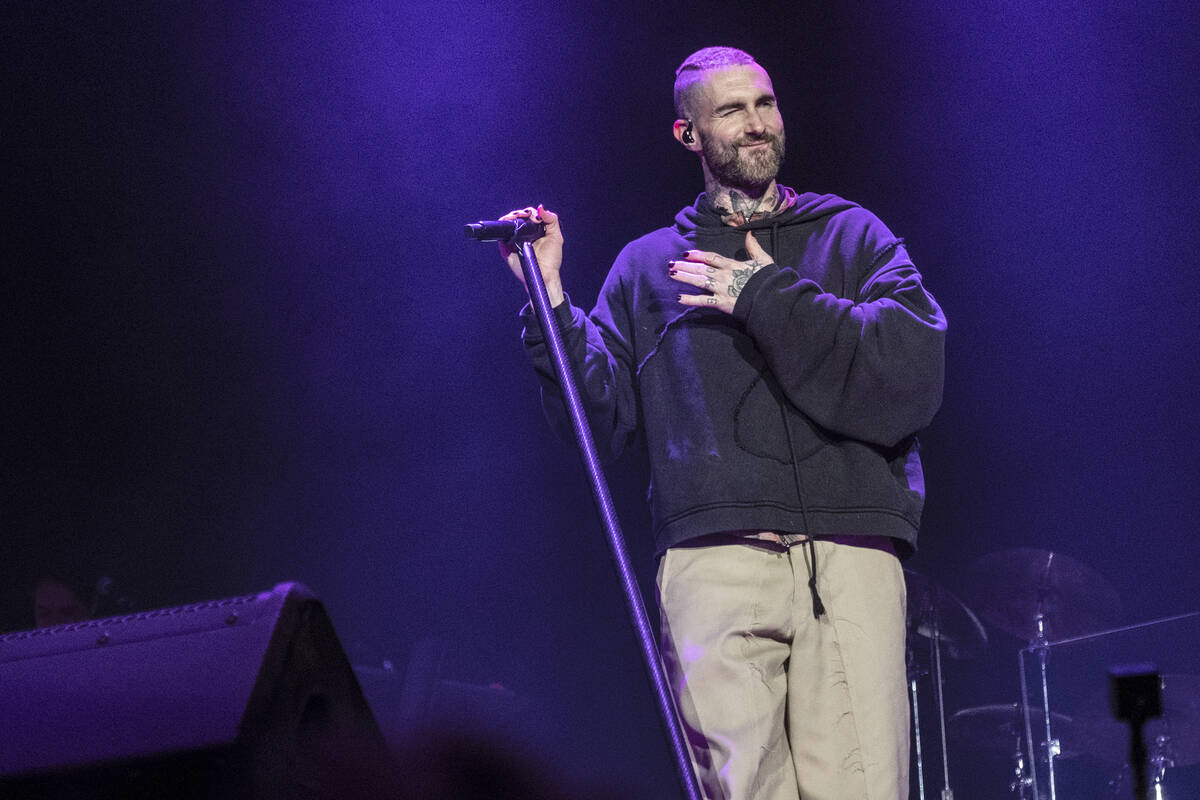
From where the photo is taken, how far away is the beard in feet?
7.63

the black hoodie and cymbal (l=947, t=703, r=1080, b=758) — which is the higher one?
the black hoodie

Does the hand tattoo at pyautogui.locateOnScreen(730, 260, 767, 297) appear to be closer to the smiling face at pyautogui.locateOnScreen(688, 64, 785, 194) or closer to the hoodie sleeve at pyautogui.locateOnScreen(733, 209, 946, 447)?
the hoodie sleeve at pyautogui.locateOnScreen(733, 209, 946, 447)

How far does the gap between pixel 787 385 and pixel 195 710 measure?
1.23 metres

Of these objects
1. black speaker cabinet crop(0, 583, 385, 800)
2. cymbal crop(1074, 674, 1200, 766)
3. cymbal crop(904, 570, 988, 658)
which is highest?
black speaker cabinet crop(0, 583, 385, 800)

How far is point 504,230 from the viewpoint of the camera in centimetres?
206

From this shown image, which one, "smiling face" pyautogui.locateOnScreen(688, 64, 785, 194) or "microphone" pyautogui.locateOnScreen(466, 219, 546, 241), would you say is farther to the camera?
"smiling face" pyautogui.locateOnScreen(688, 64, 785, 194)

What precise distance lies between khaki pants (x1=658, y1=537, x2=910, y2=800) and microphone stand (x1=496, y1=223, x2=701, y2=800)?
0.80ft

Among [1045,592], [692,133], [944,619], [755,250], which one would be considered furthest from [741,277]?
[1045,592]

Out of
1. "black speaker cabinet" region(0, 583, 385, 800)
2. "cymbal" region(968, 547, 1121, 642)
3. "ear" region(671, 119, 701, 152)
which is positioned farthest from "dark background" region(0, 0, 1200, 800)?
"black speaker cabinet" region(0, 583, 385, 800)

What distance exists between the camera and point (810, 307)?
2047 millimetres

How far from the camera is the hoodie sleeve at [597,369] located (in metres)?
2.24

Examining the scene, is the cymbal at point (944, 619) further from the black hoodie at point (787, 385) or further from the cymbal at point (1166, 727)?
the black hoodie at point (787, 385)

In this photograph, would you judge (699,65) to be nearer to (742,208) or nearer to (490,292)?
(742,208)

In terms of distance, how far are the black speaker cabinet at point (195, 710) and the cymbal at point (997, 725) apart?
3363 mm
